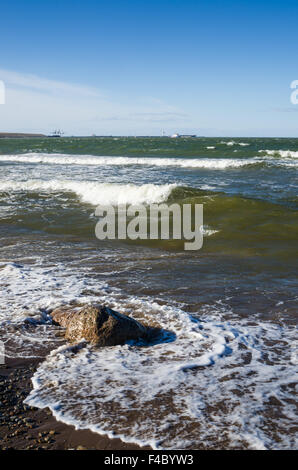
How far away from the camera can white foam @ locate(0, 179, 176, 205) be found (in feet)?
48.7

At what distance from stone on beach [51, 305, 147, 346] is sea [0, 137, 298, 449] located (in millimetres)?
110

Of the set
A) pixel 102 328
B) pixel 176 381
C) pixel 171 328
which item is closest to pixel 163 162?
pixel 171 328

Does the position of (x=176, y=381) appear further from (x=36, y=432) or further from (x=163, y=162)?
(x=163, y=162)

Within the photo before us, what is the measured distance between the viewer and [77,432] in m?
2.99

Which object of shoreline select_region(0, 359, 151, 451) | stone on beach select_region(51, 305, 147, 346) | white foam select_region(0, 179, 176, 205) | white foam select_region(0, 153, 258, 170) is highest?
white foam select_region(0, 153, 258, 170)

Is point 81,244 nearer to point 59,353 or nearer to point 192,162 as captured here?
point 59,353

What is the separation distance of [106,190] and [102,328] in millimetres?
11910

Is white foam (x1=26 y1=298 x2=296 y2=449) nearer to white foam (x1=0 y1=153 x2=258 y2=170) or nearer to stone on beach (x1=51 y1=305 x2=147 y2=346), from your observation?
stone on beach (x1=51 y1=305 x2=147 y2=346)

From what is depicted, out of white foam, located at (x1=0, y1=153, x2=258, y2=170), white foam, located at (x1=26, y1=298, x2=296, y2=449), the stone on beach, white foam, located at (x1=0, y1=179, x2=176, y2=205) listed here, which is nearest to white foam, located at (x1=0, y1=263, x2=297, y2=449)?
white foam, located at (x1=26, y1=298, x2=296, y2=449)

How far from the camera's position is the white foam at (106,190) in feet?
48.7

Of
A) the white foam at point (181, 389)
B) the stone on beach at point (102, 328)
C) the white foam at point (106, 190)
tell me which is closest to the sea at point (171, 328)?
the white foam at point (181, 389)

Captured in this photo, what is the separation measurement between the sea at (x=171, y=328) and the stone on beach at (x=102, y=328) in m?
0.11

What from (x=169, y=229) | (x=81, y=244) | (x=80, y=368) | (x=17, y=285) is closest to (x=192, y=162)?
(x=169, y=229)

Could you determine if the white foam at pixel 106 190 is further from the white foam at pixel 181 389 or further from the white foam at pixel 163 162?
the white foam at pixel 163 162
